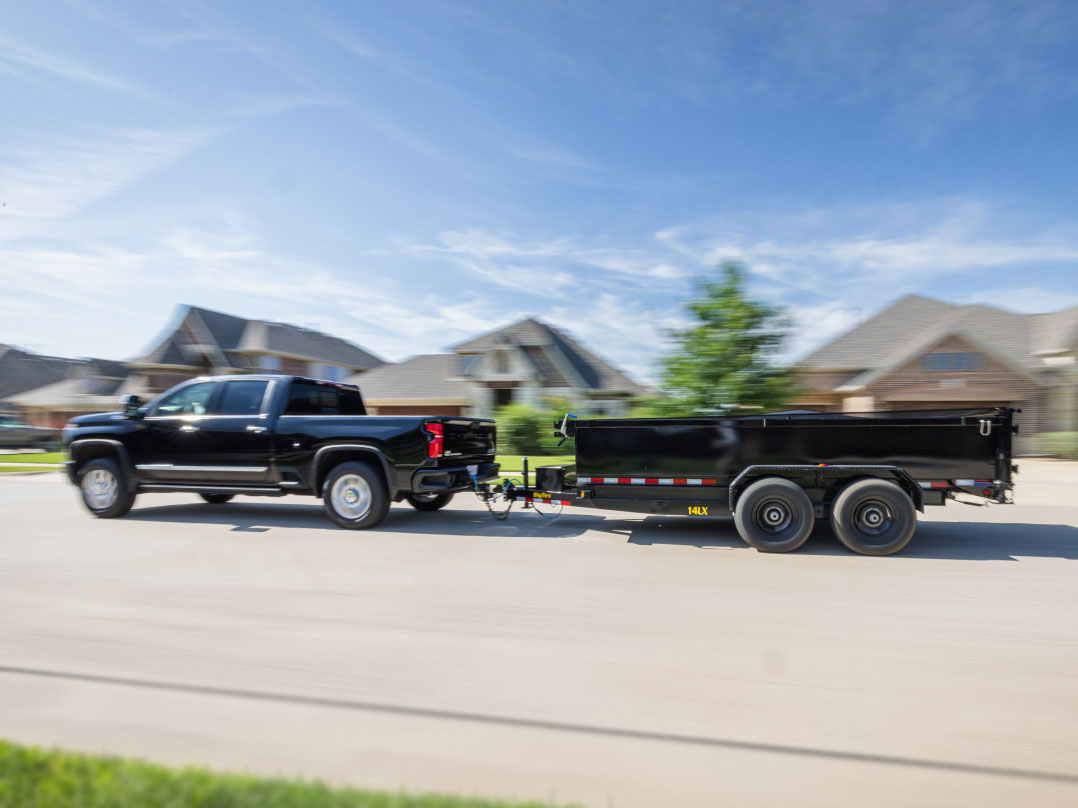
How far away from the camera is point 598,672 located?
3922 mm

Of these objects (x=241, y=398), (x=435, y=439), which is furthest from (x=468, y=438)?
(x=241, y=398)

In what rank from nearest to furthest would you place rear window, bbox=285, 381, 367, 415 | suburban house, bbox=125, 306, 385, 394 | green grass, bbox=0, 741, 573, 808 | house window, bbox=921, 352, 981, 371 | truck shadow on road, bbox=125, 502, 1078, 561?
green grass, bbox=0, 741, 573, 808 → truck shadow on road, bbox=125, 502, 1078, 561 → rear window, bbox=285, 381, 367, 415 → house window, bbox=921, 352, 981, 371 → suburban house, bbox=125, 306, 385, 394

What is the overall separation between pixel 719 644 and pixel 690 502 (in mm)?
3275

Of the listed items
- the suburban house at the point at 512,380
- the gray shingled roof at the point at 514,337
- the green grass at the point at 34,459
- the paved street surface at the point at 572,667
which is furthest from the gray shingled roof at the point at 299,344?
the paved street surface at the point at 572,667

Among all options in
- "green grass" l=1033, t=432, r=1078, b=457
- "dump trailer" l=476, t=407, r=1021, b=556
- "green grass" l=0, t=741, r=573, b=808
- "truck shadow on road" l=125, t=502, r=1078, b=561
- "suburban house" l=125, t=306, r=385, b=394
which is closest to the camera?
"green grass" l=0, t=741, r=573, b=808

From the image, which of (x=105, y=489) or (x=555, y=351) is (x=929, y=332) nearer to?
(x=555, y=351)

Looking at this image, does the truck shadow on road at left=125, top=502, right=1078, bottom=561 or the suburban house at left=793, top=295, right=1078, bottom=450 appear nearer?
the truck shadow on road at left=125, top=502, right=1078, bottom=561

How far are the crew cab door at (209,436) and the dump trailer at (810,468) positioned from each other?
15.1 feet

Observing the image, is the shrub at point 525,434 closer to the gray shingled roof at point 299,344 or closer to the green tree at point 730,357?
the green tree at point 730,357

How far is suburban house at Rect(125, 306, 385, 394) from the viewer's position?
4059 cm

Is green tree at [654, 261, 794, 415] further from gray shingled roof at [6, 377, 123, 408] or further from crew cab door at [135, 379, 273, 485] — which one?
gray shingled roof at [6, 377, 123, 408]

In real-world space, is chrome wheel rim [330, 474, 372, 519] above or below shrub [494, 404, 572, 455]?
below

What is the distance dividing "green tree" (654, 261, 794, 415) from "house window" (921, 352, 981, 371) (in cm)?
1198

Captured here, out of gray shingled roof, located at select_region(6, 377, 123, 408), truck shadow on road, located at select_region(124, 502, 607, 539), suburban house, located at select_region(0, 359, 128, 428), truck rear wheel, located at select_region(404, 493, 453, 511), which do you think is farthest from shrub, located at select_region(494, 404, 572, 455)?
suburban house, located at select_region(0, 359, 128, 428)
